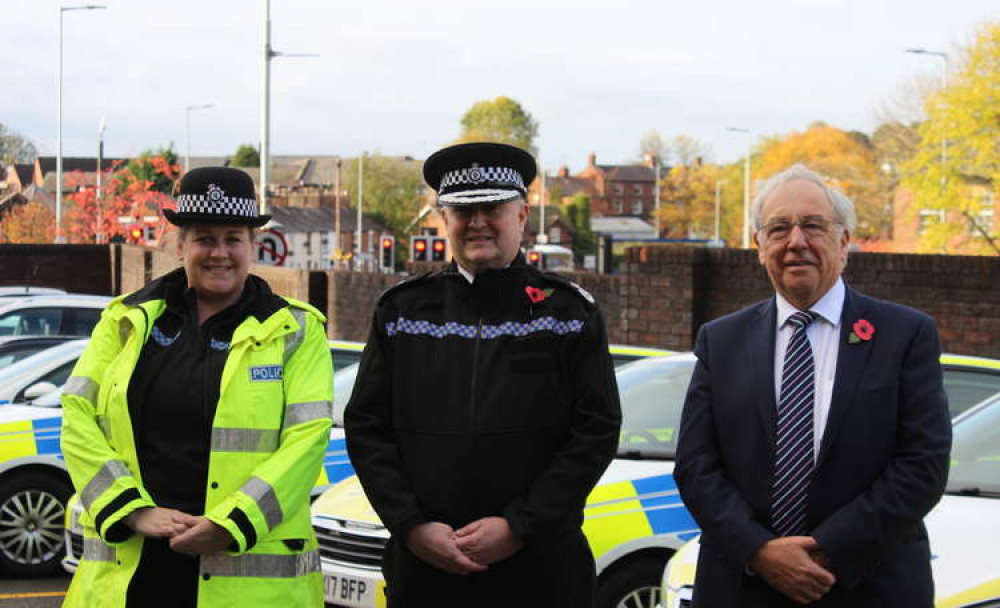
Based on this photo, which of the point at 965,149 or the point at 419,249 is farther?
the point at 965,149

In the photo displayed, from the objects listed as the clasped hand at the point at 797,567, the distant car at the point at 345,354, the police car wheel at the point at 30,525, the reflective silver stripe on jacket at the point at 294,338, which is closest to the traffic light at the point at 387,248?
the distant car at the point at 345,354

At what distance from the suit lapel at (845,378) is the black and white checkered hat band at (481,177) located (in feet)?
3.45

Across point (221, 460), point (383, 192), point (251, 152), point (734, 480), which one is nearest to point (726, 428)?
point (734, 480)

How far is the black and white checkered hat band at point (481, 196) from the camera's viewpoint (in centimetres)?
364

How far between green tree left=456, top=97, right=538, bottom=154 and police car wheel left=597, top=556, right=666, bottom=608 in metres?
97.9

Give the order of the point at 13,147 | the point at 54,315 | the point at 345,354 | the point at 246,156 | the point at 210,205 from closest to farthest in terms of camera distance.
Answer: the point at 210,205 → the point at 345,354 → the point at 54,315 → the point at 13,147 → the point at 246,156

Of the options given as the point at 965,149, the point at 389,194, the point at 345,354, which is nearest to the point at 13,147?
the point at 389,194

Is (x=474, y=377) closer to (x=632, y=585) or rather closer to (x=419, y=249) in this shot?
(x=632, y=585)

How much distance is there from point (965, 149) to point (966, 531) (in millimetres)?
39914

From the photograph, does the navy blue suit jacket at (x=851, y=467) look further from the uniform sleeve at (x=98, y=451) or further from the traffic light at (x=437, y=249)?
the traffic light at (x=437, y=249)

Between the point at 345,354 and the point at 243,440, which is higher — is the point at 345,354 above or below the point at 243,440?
below

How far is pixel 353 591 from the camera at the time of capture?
18.9 ft

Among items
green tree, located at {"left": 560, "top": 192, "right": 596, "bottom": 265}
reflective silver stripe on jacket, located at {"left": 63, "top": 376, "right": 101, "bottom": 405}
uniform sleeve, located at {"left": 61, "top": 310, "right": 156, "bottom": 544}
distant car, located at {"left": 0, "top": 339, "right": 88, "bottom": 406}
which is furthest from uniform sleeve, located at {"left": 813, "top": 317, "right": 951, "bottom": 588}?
green tree, located at {"left": 560, "top": 192, "right": 596, "bottom": 265}

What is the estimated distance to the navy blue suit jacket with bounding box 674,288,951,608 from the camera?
10.7 ft
